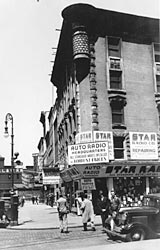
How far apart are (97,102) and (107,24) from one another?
193 inches

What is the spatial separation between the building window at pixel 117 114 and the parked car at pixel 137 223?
10.4 metres

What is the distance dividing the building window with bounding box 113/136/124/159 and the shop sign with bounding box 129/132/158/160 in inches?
31.4

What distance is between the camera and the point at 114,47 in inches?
871

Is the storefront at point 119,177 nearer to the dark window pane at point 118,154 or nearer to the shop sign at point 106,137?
the shop sign at point 106,137

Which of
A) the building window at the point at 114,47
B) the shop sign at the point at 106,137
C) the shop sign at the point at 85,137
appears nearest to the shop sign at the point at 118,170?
the shop sign at the point at 106,137

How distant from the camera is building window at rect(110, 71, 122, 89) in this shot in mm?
21578

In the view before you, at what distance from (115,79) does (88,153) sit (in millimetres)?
5399

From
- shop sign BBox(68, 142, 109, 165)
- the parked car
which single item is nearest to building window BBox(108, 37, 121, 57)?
shop sign BBox(68, 142, 109, 165)

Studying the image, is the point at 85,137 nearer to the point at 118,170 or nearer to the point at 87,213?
the point at 118,170

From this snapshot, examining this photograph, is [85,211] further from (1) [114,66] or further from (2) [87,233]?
(1) [114,66]

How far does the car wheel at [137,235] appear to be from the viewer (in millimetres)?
10305

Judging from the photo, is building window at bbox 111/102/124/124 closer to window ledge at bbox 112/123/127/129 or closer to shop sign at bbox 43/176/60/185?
window ledge at bbox 112/123/127/129

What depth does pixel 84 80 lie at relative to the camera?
829 inches

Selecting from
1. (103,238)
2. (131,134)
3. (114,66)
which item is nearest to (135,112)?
(131,134)
